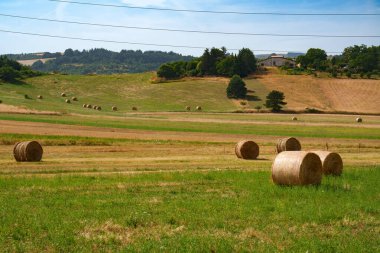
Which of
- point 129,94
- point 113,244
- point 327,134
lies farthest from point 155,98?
point 113,244

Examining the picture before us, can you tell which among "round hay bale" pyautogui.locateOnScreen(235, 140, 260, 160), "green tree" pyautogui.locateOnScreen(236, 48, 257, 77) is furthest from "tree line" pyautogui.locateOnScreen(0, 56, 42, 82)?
"round hay bale" pyautogui.locateOnScreen(235, 140, 260, 160)

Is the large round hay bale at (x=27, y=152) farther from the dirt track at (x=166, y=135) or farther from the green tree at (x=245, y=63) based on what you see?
the green tree at (x=245, y=63)

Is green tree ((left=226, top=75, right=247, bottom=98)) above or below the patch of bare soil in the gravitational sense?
above

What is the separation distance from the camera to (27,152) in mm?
Result: 28797

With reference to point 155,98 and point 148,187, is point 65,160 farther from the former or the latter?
point 155,98

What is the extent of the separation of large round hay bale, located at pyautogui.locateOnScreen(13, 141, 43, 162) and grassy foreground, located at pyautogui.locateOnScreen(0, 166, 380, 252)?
8448mm

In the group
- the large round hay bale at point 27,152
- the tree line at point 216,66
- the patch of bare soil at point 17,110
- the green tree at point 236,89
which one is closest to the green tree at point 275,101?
the green tree at point 236,89

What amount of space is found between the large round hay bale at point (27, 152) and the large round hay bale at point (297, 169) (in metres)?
14.5

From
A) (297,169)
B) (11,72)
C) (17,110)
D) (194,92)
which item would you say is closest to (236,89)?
(194,92)

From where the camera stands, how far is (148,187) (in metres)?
18.8

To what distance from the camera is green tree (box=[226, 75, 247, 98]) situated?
108250 millimetres

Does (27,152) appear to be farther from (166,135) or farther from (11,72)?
(11,72)

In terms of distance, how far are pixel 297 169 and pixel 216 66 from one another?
373 ft

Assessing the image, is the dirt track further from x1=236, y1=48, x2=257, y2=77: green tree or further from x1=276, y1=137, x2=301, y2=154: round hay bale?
x1=236, y1=48, x2=257, y2=77: green tree
